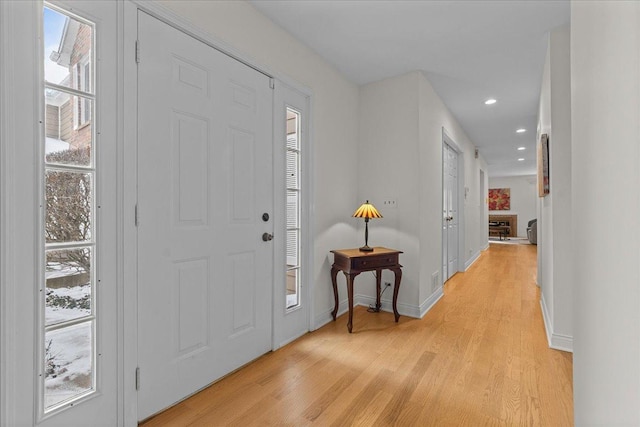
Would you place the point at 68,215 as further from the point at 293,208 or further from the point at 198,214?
the point at 293,208

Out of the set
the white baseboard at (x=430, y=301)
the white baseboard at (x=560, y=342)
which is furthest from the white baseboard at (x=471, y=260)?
the white baseboard at (x=560, y=342)

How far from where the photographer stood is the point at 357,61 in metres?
2.98

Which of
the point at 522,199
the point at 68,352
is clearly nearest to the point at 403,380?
the point at 68,352

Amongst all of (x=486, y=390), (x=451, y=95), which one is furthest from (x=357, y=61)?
(x=486, y=390)

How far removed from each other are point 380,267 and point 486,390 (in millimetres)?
1261

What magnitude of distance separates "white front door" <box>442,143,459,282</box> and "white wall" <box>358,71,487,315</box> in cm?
Result: 99

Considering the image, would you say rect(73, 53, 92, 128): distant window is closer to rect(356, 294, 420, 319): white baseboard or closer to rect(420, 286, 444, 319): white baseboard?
rect(356, 294, 420, 319): white baseboard

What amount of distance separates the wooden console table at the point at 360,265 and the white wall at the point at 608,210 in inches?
69.5

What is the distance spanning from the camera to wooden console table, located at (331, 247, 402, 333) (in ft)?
8.96

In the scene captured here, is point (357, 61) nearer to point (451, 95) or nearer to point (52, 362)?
point (451, 95)

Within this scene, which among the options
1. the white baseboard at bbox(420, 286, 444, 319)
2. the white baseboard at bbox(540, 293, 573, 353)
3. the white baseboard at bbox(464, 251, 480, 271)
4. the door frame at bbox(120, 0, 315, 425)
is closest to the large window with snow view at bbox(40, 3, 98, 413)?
the door frame at bbox(120, 0, 315, 425)

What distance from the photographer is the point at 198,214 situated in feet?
5.98

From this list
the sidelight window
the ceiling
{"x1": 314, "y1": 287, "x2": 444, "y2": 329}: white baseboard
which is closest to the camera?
the ceiling

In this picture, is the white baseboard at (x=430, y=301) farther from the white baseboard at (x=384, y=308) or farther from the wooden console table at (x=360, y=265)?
the wooden console table at (x=360, y=265)
